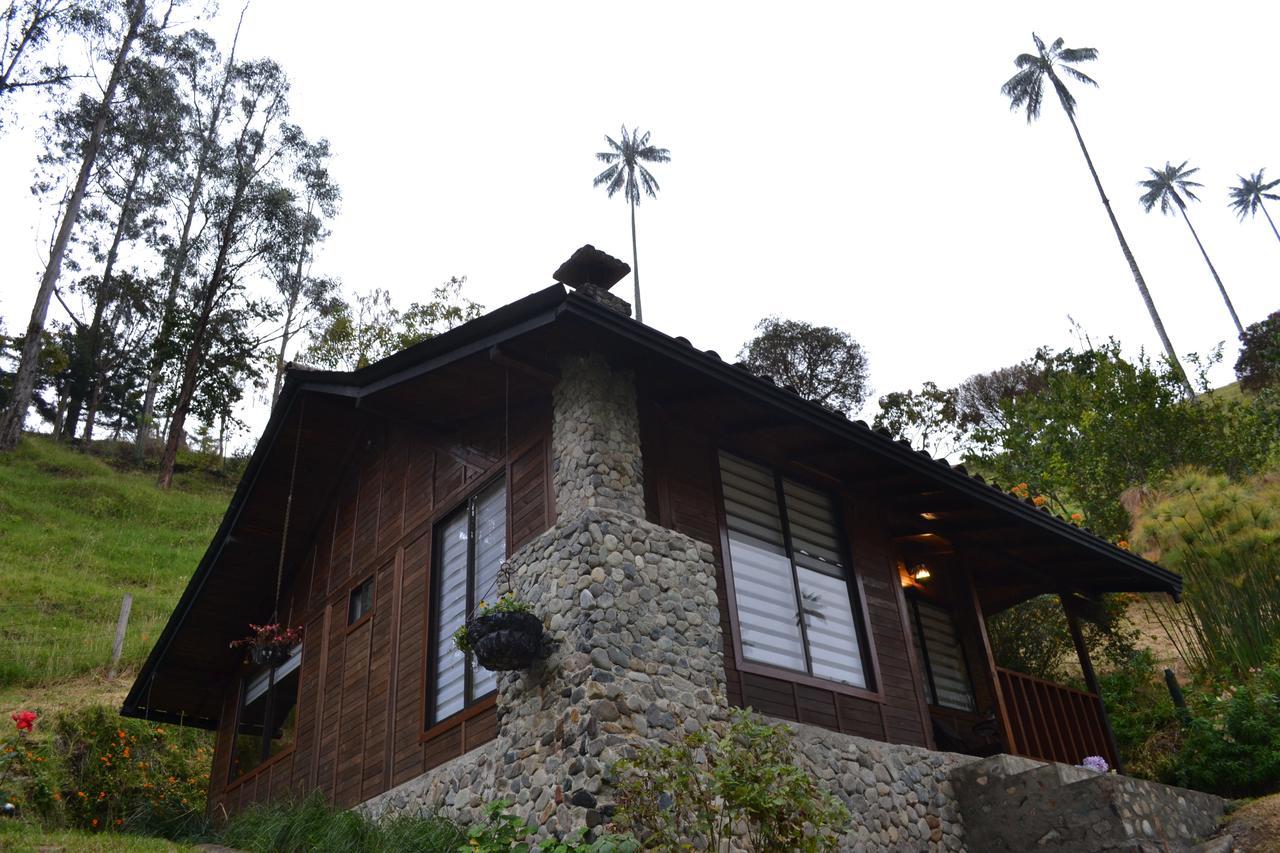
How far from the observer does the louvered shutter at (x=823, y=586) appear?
26.9ft

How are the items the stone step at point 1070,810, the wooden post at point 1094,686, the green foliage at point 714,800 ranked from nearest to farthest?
the green foliage at point 714,800, the stone step at point 1070,810, the wooden post at point 1094,686

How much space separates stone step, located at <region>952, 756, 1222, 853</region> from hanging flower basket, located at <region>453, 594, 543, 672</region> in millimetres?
4070

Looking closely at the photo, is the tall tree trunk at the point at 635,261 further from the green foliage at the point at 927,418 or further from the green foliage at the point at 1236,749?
the green foliage at the point at 1236,749

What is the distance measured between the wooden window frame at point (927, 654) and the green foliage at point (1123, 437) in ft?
33.7

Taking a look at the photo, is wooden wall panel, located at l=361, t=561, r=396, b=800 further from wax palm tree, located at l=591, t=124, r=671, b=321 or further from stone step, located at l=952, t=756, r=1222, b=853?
wax palm tree, located at l=591, t=124, r=671, b=321

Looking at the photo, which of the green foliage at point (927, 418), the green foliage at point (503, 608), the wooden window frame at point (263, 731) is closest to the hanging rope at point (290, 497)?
the wooden window frame at point (263, 731)

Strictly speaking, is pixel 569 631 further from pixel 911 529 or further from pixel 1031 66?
pixel 1031 66

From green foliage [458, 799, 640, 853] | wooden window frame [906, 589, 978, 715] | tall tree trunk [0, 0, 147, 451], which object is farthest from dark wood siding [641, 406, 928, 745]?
tall tree trunk [0, 0, 147, 451]

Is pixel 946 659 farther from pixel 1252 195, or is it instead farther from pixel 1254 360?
pixel 1252 195

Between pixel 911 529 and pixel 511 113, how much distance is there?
24.2 meters

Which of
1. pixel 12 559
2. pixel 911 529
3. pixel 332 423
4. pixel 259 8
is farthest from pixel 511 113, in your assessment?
pixel 911 529

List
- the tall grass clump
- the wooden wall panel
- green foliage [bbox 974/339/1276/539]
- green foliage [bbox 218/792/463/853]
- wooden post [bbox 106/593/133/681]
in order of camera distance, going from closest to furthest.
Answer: green foliage [bbox 218/792/463/853] → the wooden wall panel → the tall grass clump → wooden post [bbox 106/593/133/681] → green foliage [bbox 974/339/1276/539]

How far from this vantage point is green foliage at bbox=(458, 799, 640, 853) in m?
5.30

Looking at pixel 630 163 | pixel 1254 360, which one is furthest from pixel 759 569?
pixel 630 163
